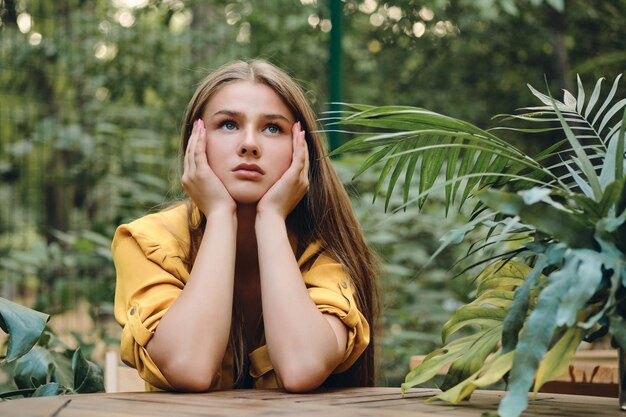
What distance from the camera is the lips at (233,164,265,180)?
1719mm

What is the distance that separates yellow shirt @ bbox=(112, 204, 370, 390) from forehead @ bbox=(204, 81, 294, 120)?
300mm

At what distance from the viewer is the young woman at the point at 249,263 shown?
4.80ft

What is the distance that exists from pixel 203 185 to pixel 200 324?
36cm

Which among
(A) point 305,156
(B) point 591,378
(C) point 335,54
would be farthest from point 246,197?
(C) point 335,54

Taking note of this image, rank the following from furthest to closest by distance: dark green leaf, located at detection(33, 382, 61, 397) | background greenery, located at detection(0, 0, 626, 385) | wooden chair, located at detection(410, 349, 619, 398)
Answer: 1. background greenery, located at detection(0, 0, 626, 385)
2. wooden chair, located at detection(410, 349, 619, 398)
3. dark green leaf, located at detection(33, 382, 61, 397)

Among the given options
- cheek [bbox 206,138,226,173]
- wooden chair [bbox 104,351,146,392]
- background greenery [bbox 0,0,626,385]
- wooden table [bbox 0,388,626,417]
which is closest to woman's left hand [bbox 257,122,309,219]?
cheek [bbox 206,138,226,173]

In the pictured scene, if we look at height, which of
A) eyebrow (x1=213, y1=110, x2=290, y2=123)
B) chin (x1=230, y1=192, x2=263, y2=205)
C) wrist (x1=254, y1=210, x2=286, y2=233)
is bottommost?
wrist (x1=254, y1=210, x2=286, y2=233)

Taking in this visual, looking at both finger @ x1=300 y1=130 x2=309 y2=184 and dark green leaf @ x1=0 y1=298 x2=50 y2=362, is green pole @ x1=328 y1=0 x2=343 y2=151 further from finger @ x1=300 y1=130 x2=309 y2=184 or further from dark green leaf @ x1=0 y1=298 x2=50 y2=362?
dark green leaf @ x1=0 y1=298 x2=50 y2=362

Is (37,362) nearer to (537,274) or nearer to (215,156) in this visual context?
(215,156)

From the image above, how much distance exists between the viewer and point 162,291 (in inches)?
62.2

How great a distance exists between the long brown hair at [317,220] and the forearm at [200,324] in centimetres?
19

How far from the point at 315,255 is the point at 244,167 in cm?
28

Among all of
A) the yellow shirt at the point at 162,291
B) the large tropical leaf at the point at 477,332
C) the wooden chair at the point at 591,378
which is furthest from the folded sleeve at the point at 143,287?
the wooden chair at the point at 591,378

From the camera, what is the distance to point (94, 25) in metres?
4.29
